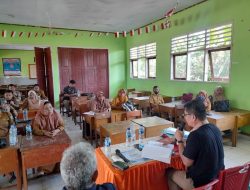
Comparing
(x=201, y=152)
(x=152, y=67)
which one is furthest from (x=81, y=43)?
(x=201, y=152)

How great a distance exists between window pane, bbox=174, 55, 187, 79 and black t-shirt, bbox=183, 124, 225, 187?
467cm

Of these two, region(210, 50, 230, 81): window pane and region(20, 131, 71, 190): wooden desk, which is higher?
region(210, 50, 230, 81): window pane

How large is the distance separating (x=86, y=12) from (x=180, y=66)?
11.0 ft

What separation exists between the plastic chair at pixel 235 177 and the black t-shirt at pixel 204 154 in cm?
14

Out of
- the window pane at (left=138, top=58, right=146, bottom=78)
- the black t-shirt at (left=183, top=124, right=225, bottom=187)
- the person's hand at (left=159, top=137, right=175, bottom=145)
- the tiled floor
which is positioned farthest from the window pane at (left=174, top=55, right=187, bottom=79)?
the black t-shirt at (left=183, top=124, right=225, bottom=187)

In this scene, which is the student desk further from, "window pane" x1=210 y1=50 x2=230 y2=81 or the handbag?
"window pane" x1=210 y1=50 x2=230 y2=81

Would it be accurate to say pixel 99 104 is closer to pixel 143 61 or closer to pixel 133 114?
pixel 133 114

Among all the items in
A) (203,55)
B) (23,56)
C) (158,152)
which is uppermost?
(23,56)

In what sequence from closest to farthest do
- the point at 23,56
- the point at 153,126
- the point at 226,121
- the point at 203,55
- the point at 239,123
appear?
the point at 153,126, the point at 226,121, the point at 239,123, the point at 203,55, the point at 23,56

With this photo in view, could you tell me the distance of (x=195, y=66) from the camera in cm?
556

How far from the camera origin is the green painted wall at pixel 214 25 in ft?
13.7

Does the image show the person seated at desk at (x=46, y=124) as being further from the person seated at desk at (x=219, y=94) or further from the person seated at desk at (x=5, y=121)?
the person seated at desk at (x=219, y=94)

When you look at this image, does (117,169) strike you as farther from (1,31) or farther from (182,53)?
(1,31)

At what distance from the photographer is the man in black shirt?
1462 mm
